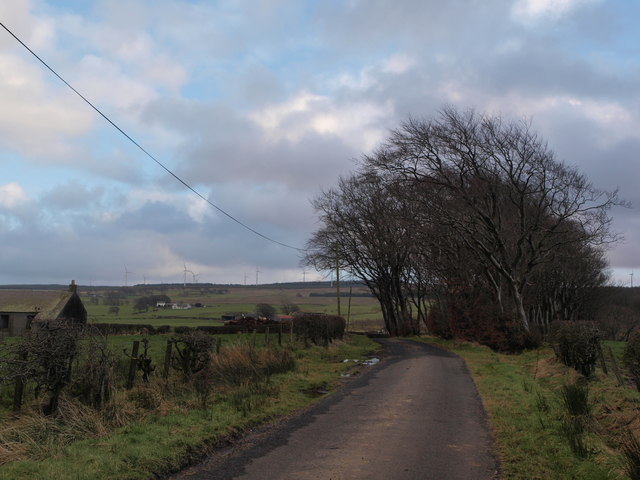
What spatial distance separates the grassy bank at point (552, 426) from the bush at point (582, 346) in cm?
34

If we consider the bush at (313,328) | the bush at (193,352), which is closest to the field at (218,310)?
the bush at (313,328)

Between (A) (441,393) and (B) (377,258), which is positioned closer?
(A) (441,393)

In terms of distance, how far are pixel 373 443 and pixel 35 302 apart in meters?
49.4

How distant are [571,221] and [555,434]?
83.2 ft

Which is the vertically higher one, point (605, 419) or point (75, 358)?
point (75, 358)

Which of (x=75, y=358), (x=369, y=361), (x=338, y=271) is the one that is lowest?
(x=369, y=361)

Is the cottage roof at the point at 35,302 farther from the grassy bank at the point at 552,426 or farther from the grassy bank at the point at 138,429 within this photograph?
the grassy bank at the point at 552,426

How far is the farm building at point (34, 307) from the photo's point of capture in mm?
45344

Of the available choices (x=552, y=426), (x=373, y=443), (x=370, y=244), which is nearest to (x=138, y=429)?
(x=373, y=443)

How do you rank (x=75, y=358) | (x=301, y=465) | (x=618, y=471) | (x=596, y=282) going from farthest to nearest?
1. (x=596, y=282)
2. (x=75, y=358)
3. (x=301, y=465)
4. (x=618, y=471)

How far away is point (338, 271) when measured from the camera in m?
48.6

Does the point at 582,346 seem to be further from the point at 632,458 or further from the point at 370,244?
the point at 370,244

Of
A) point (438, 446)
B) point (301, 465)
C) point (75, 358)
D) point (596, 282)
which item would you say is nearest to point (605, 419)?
point (438, 446)

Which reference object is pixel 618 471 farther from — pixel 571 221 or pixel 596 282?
pixel 596 282
